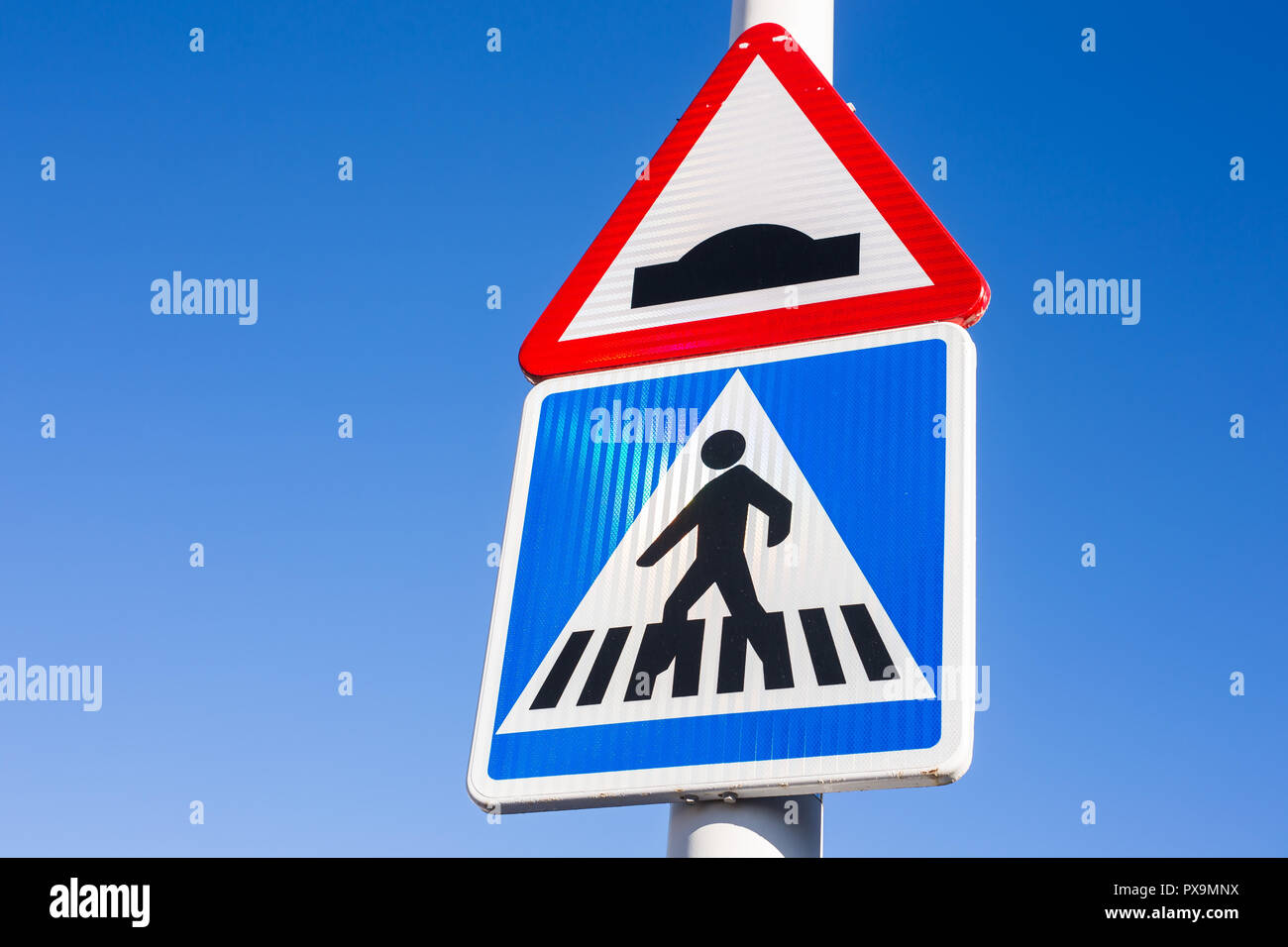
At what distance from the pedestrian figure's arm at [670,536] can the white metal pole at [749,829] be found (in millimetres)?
318

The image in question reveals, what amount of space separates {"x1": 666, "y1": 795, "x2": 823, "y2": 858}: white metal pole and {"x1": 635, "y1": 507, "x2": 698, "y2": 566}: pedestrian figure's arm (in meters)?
0.32

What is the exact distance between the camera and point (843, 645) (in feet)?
4.62

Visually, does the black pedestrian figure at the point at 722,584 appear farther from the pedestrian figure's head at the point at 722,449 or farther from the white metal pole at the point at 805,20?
the white metal pole at the point at 805,20

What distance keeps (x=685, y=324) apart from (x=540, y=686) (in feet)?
1.84

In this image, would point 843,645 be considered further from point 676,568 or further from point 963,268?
point 963,268

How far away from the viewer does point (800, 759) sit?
136 cm

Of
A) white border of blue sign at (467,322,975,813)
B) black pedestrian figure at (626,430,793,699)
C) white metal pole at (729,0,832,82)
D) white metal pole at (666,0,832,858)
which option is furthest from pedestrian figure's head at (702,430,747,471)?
white metal pole at (729,0,832,82)

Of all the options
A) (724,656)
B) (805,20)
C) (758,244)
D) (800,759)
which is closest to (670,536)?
(724,656)

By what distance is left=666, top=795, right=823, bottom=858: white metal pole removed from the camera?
137 cm

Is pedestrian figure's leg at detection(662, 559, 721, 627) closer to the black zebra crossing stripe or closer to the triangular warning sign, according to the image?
the black zebra crossing stripe

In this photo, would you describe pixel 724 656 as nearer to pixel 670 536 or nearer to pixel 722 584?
pixel 722 584

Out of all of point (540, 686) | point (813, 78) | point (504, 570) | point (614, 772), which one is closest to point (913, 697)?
point (614, 772)

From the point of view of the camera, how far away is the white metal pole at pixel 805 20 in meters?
1.96

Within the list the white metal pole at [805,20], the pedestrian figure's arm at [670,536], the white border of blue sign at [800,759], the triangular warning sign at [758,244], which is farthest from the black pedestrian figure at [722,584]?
the white metal pole at [805,20]
